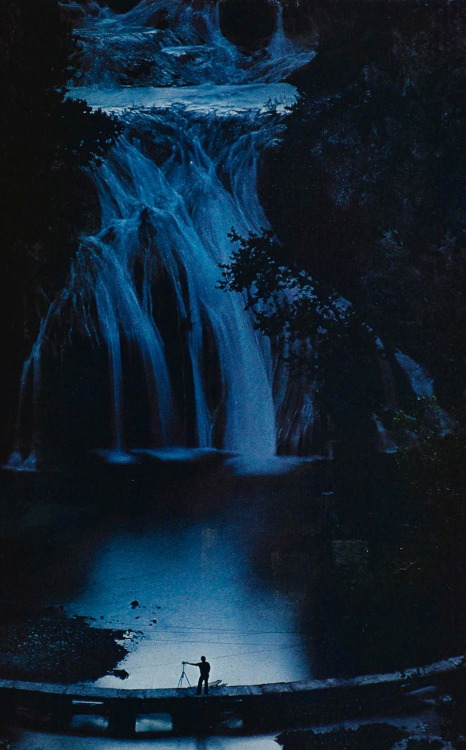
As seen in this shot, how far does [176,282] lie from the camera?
1862 centimetres

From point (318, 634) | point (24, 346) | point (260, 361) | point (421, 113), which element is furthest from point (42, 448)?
point (421, 113)

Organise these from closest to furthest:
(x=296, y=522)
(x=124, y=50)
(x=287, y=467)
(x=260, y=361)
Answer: (x=296, y=522), (x=287, y=467), (x=260, y=361), (x=124, y=50)

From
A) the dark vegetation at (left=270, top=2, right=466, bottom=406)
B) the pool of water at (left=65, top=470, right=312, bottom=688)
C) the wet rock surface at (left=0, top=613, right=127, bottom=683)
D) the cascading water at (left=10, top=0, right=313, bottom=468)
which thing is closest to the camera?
the wet rock surface at (left=0, top=613, right=127, bottom=683)

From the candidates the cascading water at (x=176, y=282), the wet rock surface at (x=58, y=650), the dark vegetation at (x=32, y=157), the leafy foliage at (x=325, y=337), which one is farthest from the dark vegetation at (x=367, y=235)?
the dark vegetation at (x=32, y=157)

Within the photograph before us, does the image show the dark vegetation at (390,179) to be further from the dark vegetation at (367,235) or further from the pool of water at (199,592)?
the pool of water at (199,592)

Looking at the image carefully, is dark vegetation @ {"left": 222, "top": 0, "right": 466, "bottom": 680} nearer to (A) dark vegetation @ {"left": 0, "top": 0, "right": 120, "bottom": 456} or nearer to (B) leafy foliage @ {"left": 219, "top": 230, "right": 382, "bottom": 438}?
(B) leafy foliage @ {"left": 219, "top": 230, "right": 382, "bottom": 438}

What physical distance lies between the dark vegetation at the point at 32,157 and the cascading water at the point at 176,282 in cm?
324

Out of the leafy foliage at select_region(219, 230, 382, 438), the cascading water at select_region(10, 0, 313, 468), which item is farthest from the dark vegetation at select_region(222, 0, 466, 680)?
the cascading water at select_region(10, 0, 313, 468)

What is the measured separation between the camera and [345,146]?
62.0ft

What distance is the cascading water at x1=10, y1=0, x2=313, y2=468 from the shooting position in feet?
57.2

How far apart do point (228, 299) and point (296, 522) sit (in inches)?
228

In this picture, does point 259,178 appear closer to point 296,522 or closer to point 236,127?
point 236,127

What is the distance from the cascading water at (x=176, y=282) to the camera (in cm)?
1742

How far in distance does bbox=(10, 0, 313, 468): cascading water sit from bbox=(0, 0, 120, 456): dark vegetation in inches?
127
